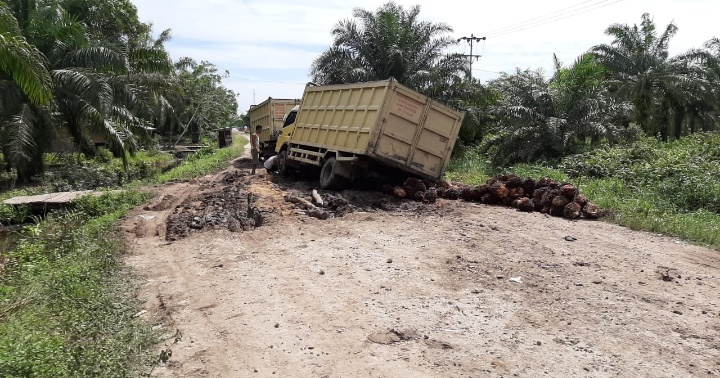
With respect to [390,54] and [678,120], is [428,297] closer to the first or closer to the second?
[390,54]

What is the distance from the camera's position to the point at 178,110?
45.3 meters

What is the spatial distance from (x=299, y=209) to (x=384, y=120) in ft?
8.33

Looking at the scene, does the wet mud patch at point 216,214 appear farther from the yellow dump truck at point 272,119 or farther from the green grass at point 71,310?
the yellow dump truck at point 272,119

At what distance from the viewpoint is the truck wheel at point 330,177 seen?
12820 mm

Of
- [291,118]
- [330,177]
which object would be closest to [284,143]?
[291,118]

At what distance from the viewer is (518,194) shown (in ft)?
37.7

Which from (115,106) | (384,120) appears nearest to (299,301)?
(384,120)

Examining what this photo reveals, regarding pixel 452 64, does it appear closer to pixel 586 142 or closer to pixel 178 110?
pixel 586 142

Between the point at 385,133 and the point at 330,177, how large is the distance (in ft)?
5.99

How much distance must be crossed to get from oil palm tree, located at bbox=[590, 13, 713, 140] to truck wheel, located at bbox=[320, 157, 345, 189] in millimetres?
17270

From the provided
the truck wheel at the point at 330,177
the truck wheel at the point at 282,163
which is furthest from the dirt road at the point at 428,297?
the truck wheel at the point at 282,163

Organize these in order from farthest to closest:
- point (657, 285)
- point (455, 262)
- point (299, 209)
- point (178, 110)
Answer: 1. point (178, 110)
2. point (299, 209)
3. point (455, 262)
4. point (657, 285)

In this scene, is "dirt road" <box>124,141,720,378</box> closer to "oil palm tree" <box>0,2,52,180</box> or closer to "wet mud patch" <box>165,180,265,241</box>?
"wet mud patch" <box>165,180,265,241</box>

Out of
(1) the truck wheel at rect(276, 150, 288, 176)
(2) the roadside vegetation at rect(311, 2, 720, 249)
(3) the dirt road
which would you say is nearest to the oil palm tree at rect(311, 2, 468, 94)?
(2) the roadside vegetation at rect(311, 2, 720, 249)
